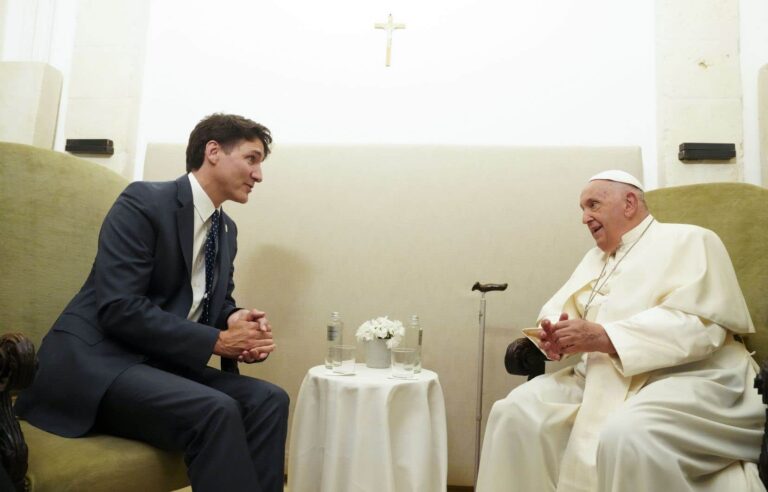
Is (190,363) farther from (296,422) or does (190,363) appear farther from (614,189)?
(614,189)

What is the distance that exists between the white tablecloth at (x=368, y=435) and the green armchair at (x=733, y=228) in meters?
0.45

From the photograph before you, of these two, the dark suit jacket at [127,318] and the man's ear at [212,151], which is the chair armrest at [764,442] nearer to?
the dark suit jacket at [127,318]

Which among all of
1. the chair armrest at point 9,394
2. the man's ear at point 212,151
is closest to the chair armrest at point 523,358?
the man's ear at point 212,151

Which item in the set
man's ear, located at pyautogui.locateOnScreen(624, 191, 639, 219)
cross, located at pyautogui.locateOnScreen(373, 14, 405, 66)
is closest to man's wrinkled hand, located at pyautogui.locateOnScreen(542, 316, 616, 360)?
man's ear, located at pyautogui.locateOnScreen(624, 191, 639, 219)

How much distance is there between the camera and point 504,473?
86.0 inches

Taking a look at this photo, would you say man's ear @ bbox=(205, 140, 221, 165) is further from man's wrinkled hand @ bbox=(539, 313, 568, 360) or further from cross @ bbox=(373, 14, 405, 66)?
cross @ bbox=(373, 14, 405, 66)

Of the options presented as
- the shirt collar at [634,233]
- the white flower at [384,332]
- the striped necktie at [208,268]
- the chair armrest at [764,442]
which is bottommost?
the chair armrest at [764,442]

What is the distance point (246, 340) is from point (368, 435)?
71cm

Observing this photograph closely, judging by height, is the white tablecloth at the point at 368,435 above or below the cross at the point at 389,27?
below

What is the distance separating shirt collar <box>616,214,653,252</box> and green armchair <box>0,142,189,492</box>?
6.49 ft

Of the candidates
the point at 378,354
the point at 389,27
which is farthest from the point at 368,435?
the point at 389,27

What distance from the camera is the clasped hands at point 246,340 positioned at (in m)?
2.17

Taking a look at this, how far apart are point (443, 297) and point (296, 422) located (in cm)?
110

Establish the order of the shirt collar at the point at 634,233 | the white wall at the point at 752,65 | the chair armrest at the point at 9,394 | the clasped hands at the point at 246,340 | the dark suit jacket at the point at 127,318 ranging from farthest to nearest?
the white wall at the point at 752,65 → the shirt collar at the point at 634,233 → the clasped hands at the point at 246,340 → the dark suit jacket at the point at 127,318 → the chair armrest at the point at 9,394
